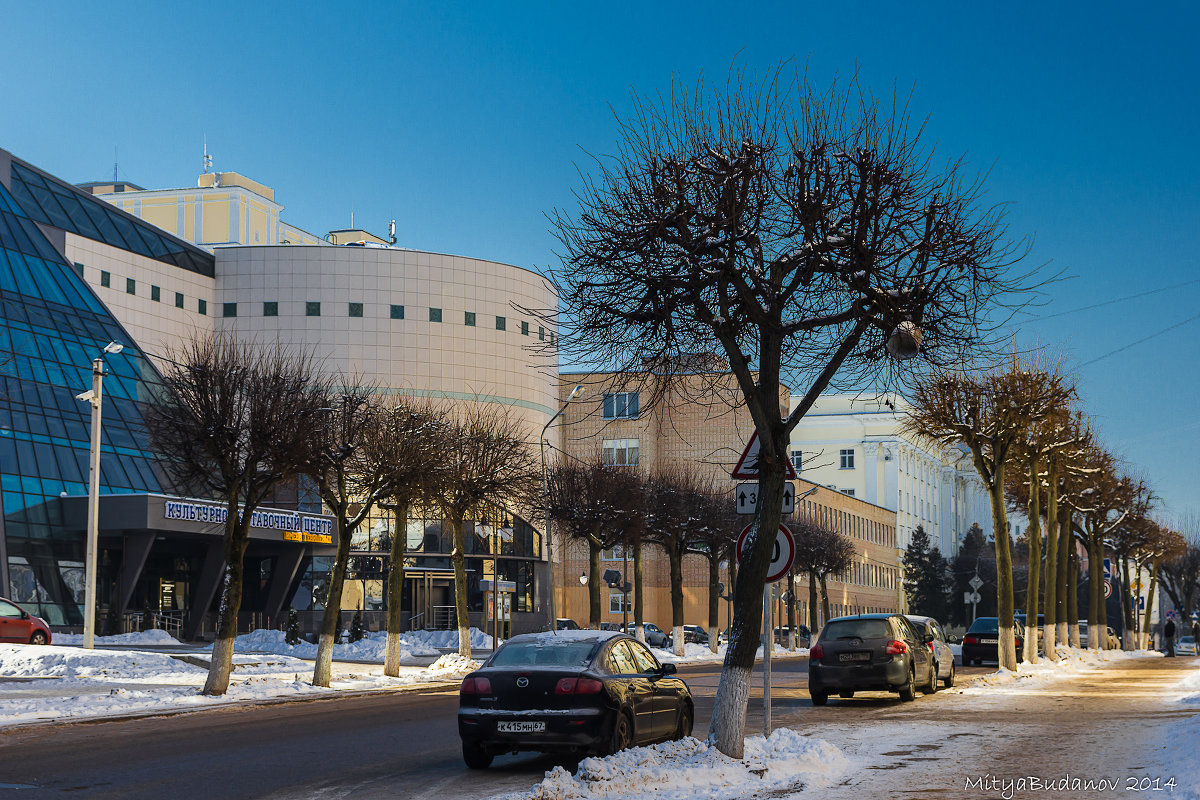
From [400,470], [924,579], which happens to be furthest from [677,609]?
[924,579]

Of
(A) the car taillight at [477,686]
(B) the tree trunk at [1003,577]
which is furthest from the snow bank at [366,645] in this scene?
(A) the car taillight at [477,686]

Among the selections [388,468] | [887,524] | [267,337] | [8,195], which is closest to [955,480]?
[887,524]

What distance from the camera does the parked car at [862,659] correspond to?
2267 centimetres

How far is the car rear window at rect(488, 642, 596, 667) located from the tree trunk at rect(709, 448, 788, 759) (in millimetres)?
1644

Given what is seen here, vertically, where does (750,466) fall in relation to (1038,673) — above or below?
above

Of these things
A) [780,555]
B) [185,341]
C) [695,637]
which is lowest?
[695,637]

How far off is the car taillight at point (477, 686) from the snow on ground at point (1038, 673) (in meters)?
15.3

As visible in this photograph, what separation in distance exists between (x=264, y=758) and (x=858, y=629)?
39.6 ft

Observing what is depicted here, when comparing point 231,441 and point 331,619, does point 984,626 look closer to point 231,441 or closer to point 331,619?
point 331,619

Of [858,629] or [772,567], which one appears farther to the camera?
[858,629]

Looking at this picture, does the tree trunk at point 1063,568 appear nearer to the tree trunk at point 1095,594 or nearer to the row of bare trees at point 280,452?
the tree trunk at point 1095,594

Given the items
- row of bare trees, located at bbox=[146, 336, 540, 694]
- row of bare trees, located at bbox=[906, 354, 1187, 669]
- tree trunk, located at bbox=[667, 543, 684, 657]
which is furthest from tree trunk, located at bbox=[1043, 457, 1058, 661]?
row of bare trees, located at bbox=[146, 336, 540, 694]

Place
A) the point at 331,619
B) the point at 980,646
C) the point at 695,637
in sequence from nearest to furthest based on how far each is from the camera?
the point at 331,619, the point at 980,646, the point at 695,637

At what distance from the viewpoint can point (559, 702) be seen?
513 inches
